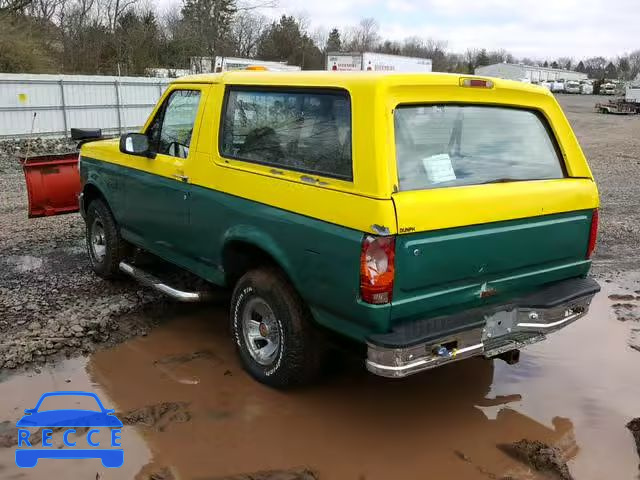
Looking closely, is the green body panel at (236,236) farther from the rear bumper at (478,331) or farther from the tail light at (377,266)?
the rear bumper at (478,331)

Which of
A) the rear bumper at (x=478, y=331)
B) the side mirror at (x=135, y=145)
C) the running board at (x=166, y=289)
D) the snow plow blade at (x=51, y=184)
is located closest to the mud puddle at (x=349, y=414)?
the running board at (x=166, y=289)

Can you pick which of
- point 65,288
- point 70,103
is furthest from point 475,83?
point 70,103

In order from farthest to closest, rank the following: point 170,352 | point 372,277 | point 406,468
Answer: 1. point 170,352
2. point 406,468
3. point 372,277

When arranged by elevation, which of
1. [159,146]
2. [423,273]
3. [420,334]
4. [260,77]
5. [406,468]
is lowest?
[406,468]

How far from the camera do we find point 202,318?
559cm

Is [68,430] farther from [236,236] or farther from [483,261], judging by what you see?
[483,261]

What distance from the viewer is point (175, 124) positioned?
199 inches

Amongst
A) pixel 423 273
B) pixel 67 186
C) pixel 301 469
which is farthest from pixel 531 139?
pixel 67 186

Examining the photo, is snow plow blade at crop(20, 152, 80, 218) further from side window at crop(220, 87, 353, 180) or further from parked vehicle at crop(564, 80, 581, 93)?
parked vehicle at crop(564, 80, 581, 93)

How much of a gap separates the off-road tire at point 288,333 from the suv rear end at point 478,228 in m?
0.66

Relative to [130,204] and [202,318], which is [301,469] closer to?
[202,318]

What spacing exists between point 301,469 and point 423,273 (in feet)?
4.22

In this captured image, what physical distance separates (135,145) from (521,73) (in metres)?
76.4

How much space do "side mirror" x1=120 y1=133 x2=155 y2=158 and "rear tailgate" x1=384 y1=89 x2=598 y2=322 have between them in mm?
2412
